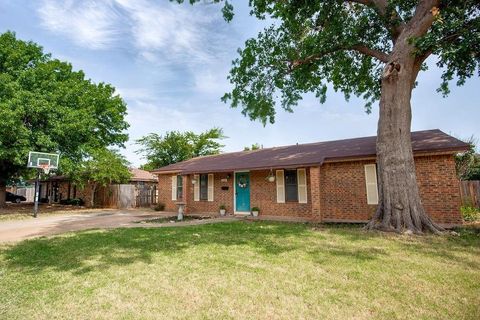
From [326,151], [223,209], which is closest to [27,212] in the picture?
[223,209]

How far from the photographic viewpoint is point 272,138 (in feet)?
101

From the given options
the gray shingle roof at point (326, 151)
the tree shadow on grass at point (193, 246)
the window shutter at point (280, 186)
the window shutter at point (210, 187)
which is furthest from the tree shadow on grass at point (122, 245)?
the window shutter at point (210, 187)

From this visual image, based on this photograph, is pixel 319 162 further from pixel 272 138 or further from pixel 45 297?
pixel 272 138

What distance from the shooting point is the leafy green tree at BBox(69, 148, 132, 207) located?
63.8 feet

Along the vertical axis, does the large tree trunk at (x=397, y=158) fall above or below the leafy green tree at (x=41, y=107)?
below

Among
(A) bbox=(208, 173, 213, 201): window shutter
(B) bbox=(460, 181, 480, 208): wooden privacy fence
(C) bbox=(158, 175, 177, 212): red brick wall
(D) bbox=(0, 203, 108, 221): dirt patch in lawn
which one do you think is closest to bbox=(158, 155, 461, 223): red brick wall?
(A) bbox=(208, 173, 213, 201): window shutter

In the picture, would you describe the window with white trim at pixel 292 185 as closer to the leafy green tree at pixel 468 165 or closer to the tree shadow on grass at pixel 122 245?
the tree shadow on grass at pixel 122 245

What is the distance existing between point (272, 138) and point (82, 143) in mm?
18632

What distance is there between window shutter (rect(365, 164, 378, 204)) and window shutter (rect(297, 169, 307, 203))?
263 cm

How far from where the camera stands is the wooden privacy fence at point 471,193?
41.5 feet

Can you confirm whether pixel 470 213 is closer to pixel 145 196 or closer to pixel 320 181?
pixel 320 181

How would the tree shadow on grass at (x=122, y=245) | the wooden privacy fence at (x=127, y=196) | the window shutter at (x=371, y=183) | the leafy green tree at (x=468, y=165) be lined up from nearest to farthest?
1. the tree shadow on grass at (x=122, y=245)
2. the window shutter at (x=371, y=183)
3. the leafy green tree at (x=468, y=165)
4. the wooden privacy fence at (x=127, y=196)

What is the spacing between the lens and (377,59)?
11906 mm

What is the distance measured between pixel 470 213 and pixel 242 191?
10011 millimetres
